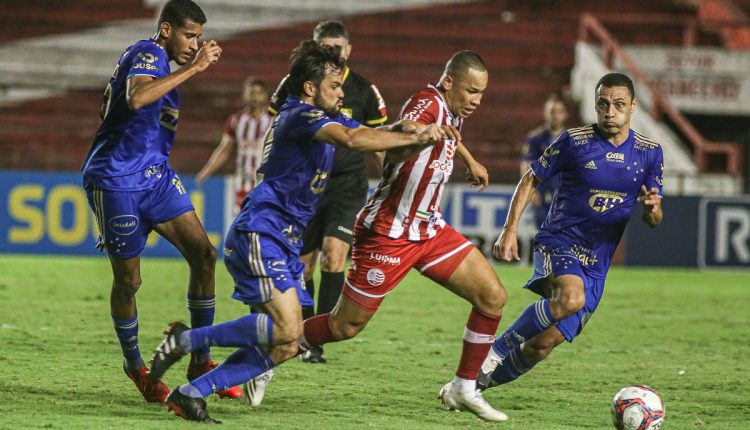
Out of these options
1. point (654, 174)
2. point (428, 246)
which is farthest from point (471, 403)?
point (654, 174)

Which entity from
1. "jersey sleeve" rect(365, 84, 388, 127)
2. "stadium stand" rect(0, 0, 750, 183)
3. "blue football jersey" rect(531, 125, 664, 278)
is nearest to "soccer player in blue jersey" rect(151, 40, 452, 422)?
"blue football jersey" rect(531, 125, 664, 278)

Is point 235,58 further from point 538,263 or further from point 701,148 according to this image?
point 538,263

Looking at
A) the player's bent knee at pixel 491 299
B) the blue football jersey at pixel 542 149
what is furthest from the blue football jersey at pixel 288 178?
the blue football jersey at pixel 542 149

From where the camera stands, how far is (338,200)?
801 cm

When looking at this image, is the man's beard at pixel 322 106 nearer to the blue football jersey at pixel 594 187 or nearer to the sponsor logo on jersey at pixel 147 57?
the sponsor logo on jersey at pixel 147 57

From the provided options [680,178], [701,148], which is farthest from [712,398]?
[701,148]

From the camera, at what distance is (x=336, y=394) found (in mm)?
6387

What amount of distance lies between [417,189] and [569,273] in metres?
1.03

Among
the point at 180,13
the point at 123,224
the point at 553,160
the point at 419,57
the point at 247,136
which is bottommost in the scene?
the point at 123,224

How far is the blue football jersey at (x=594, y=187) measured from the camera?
645 centimetres

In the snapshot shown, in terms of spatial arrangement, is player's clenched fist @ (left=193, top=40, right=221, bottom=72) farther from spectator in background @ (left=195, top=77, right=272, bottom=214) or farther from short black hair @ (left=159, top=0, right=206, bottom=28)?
→ spectator in background @ (left=195, top=77, right=272, bottom=214)

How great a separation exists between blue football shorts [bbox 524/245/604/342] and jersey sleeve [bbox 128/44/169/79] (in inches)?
90.3

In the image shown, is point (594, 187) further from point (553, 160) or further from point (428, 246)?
point (428, 246)

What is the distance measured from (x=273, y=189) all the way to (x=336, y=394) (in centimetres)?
143
